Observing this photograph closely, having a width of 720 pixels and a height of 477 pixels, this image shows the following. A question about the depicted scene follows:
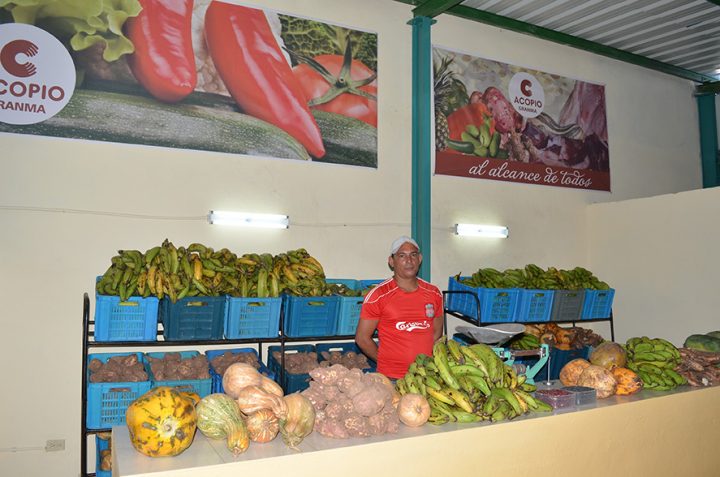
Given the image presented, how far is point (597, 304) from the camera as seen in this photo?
675 cm

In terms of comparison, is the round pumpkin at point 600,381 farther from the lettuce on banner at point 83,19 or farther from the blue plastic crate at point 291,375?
the lettuce on banner at point 83,19

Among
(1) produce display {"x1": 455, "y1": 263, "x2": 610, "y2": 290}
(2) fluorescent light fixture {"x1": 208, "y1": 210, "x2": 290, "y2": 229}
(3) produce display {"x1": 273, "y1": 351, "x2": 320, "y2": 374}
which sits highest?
(2) fluorescent light fixture {"x1": 208, "y1": 210, "x2": 290, "y2": 229}

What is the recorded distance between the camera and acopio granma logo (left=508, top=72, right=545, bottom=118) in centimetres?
742

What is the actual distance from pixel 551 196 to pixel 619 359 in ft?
14.8

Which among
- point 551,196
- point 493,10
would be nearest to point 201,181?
point 493,10

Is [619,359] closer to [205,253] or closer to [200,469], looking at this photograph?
[200,469]

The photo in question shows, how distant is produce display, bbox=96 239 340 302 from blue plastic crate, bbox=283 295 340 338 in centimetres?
10

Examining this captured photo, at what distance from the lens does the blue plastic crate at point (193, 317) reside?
14.5 feet

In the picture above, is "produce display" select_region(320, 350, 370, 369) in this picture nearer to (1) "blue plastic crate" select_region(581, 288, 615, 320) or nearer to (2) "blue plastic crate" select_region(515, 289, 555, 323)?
(2) "blue plastic crate" select_region(515, 289, 555, 323)

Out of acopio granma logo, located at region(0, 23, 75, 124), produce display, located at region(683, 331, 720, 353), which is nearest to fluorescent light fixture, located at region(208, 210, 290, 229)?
acopio granma logo, located at region(0, 23, 75, 124)

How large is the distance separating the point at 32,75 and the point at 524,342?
5646mm

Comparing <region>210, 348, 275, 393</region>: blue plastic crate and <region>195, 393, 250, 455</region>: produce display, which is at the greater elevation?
<region>195, 393, 250, 455</region>: produce display

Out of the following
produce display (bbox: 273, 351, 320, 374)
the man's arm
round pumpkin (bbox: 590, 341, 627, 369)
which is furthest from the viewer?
produce display (bbox: 273, 351, 320, 374)

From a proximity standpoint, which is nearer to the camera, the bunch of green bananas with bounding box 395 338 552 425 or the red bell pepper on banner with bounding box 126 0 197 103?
the bunch of green bananas with bounding box 395 338 552 425
